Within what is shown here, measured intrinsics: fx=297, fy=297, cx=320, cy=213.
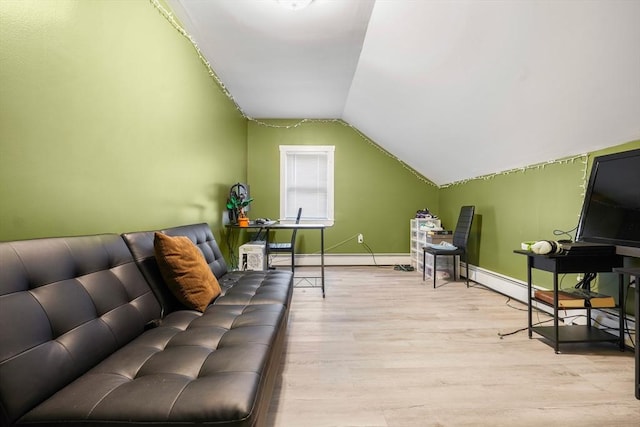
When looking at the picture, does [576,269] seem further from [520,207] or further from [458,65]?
[458,65]

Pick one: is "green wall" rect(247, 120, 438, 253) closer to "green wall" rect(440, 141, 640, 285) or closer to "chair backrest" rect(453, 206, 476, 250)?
"green wall" rect(440, 141, 640, 285)

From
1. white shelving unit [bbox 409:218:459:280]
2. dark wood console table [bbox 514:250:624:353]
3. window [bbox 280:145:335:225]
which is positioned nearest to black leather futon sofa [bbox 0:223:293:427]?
dark wood console table [bbox 514:250:624:353]

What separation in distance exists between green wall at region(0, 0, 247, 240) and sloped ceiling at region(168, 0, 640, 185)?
2.42ft

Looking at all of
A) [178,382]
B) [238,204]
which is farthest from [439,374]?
[238,204]

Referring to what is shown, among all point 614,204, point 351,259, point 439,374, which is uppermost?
point 614,204

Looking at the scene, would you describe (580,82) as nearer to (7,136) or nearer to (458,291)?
(458,291)

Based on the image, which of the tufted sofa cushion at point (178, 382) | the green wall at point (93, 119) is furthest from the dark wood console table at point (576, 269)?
the green wall at point (93, 119)

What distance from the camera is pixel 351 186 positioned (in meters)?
5.24

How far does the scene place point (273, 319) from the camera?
5.06 ft

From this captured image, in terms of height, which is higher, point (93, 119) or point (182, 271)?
point (93, 119)

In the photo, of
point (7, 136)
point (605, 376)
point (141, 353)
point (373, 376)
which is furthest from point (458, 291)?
point (7, 136)

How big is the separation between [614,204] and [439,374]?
1.61 meters

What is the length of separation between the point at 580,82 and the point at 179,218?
3.13 metres

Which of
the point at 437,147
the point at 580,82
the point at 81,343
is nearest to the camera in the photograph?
the point at 81,343
